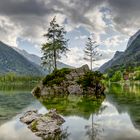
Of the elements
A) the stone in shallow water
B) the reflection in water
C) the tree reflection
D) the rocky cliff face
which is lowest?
the tree reflection

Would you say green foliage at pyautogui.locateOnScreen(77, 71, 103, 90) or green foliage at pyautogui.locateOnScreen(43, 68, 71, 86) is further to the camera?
green foliage at pyautogui.locateOnScreen(43, 68, 71, 86)

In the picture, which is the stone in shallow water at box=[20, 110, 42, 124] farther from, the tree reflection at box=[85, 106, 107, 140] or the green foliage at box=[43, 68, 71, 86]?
the green foliage at box=[43, 68, 71, 86]

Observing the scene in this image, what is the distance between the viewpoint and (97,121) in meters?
29.8

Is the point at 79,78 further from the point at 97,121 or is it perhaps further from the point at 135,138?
the point at 135,138

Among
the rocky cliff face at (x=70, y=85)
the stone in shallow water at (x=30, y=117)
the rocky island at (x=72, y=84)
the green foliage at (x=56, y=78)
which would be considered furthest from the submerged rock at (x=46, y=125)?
the green foliage at (x=56, y=78)

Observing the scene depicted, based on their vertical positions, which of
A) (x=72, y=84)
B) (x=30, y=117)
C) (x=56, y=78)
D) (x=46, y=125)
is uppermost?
(x=56, y=78)

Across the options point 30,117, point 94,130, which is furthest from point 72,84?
point 94,130

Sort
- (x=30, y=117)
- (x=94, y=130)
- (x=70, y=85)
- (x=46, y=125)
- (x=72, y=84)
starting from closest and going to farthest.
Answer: (x=94, y=130)
(x=46, y=125)
(x=30, y=117)
(x=72, y=84)
(x=70, y=85)

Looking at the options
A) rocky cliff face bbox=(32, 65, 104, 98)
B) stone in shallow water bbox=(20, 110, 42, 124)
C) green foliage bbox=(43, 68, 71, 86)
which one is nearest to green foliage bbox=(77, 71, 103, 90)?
rocky cliff face bbox=(32, 65, 104, 98)

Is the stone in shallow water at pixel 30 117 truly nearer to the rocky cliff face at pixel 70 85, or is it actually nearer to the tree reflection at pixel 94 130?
the tree reflection at pixel 94 130

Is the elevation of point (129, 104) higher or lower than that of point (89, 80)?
lower

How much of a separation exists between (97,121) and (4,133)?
32.2 ft

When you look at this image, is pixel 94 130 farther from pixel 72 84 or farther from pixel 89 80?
pixel 72 84

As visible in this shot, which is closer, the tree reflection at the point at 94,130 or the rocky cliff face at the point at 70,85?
the tree reflection at the point at 94,130
